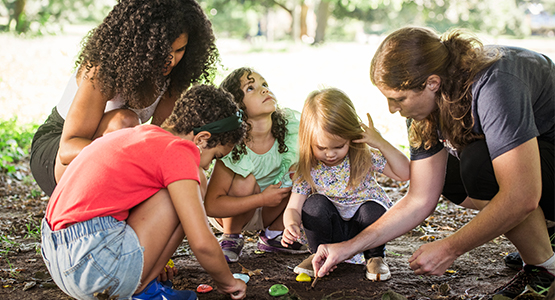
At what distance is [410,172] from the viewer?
2.31 metres

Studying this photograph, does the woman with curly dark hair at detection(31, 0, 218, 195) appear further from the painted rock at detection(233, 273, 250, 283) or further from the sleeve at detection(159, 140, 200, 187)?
the painted rock at detection(233, 273, 250, 283)

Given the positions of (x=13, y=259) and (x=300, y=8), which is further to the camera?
(x=300, y=8)

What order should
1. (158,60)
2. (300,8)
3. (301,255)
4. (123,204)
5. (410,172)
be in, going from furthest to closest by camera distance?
(300,8) < (301,255) < (158,60) < (410,172) < (123,204)

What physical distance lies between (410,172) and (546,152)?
588 millimetres

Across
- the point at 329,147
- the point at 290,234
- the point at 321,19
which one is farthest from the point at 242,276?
the point at 321,19

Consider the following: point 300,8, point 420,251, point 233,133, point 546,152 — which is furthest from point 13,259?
point 300,8

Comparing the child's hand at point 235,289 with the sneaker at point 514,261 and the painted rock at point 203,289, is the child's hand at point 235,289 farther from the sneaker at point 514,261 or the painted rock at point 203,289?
the sneaker at point 514,261

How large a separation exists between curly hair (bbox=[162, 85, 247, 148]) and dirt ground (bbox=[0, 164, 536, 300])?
0.72 m

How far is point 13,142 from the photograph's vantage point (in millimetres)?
4891

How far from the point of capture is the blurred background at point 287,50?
718 cm

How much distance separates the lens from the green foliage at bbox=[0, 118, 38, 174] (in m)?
4.48

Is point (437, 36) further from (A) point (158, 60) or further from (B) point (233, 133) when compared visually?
(A) point (158, 60)

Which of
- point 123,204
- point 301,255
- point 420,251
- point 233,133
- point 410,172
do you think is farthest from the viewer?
point 301,255

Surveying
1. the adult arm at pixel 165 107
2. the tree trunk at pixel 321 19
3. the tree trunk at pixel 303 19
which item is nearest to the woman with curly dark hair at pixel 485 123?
the adult arm at pixel 165 107
